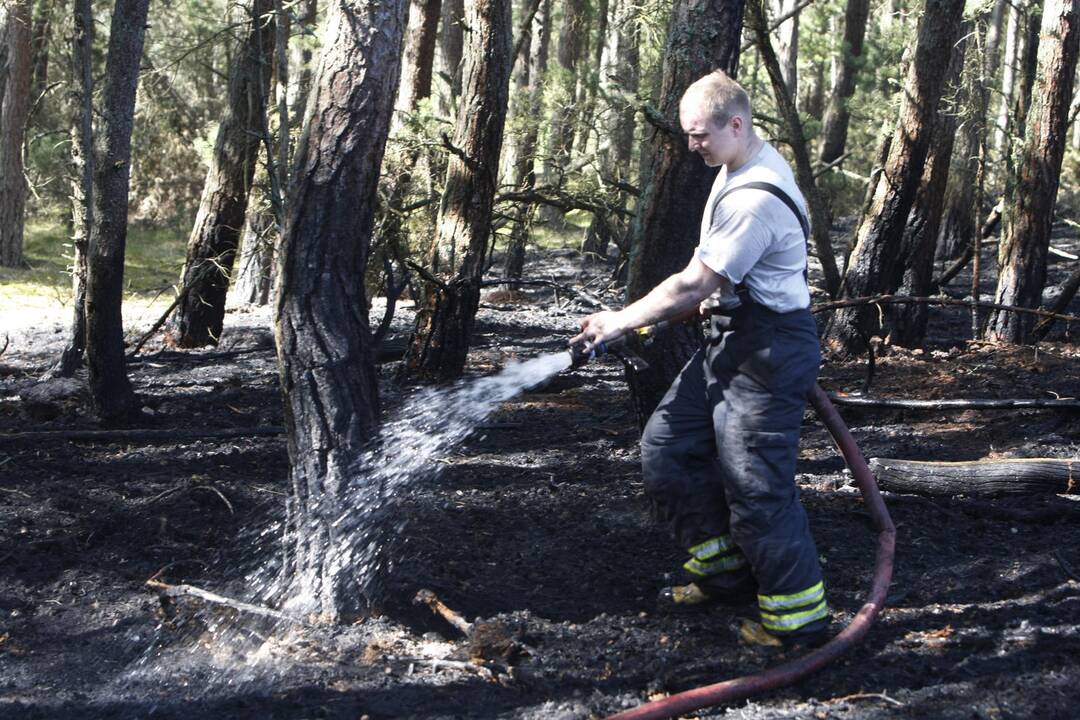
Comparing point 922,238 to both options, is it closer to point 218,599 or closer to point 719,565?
point 719,565

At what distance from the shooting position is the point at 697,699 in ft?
12.1

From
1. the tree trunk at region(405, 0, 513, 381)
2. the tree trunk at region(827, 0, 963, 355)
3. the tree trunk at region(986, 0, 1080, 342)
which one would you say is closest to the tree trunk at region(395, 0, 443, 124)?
the tree trunk at region(405, 0, 513, 381)

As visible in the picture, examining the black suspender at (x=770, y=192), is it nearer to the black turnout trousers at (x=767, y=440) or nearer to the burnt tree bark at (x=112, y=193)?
the black turnout trousers at (x=767, y=440)

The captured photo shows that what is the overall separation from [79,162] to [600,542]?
188 inches

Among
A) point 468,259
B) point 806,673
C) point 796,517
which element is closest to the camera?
point 806,673

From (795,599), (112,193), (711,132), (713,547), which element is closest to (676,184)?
(711,132)

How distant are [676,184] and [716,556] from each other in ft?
6.58

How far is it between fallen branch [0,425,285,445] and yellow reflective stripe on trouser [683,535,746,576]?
3.58 metres

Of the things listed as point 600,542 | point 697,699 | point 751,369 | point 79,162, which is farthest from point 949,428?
point 79,162

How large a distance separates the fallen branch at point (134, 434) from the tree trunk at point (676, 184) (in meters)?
2.81

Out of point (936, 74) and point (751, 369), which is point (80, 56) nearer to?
point (751, 369)

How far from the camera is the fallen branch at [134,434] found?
6.78 metres

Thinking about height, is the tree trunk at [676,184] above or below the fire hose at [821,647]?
above

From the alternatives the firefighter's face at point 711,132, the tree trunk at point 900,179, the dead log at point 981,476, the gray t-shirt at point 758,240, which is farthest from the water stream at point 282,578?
the tree trunk at point 900,179
